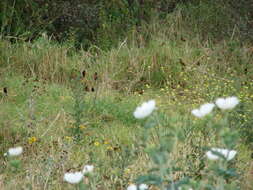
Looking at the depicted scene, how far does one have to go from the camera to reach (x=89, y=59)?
23.0 ft

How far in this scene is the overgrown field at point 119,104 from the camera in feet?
12.2

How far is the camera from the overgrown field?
3.73 metres

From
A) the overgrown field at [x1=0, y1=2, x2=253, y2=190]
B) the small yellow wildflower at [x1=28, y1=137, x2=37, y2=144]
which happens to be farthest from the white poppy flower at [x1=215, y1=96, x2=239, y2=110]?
the small yellow wildflower at [x1=28, y1=137, x2=37, y2=144]

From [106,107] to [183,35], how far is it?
292cm

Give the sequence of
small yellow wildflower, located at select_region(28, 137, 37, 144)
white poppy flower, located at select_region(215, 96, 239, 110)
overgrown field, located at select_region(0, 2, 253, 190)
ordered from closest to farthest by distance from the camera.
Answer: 1. white poppy flower, located at select_region(215, 96, 239, 110)
2. overgrown field, located at select_region(0, 2, 253, 190)
3. small yellow wildflower, located at select_region(28, 137, 37, 144)

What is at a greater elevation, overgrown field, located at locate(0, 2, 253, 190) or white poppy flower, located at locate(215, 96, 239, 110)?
white poppy flower, located at locate(215, 96, 239, 110)

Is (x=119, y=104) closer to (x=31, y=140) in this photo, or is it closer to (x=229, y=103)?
(x=31, y=140)

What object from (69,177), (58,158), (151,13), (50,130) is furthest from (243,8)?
(69,177)

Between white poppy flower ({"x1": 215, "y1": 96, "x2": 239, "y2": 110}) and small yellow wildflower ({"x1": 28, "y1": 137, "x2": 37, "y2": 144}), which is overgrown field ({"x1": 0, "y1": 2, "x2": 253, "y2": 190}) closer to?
small yellow wildflower ({"x1": 28, "y1": 137, "x2": 37, "y2": 144})

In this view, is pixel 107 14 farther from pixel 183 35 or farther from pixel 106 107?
pixel 106 107

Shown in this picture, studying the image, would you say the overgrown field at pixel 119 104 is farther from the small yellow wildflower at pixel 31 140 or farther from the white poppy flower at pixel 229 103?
the white poppy flower at pixel 229 103

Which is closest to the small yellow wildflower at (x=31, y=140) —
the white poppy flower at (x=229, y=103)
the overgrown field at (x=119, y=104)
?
the overgrown field at (x=119, y=104)

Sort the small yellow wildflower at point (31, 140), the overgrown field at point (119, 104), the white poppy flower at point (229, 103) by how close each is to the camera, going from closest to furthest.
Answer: the white poppy flower at point (229, 103) → the overgrown field at point (119, 104) → the small yellow wildflower at point (31, 140)

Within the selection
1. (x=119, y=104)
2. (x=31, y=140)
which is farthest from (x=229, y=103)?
(x=119, y=104)
